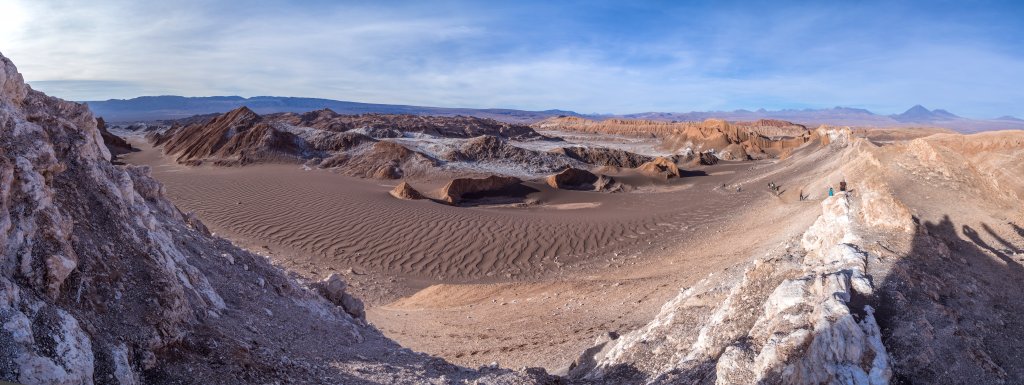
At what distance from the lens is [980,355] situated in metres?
3.03

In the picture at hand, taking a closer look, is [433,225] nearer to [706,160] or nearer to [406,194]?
[406,194]

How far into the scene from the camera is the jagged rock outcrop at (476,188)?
61.1ft

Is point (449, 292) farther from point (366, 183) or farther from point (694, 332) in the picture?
point (366, 183)

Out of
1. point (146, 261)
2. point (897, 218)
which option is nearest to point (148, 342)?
point (146, 261)

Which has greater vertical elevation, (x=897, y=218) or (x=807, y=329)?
(x=897, y=218)

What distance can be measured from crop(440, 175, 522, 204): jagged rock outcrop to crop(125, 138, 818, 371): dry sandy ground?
129 cm

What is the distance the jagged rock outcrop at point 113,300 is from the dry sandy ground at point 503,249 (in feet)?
7.15

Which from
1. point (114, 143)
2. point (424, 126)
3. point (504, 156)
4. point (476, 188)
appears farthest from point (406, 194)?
point (424, 126)

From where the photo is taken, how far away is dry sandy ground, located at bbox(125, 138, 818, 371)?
708 cm

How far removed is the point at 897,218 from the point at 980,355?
210 centimetres

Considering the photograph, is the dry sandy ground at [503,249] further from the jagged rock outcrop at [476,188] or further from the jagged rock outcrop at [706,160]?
the jagged rock outcrop at [706,160]

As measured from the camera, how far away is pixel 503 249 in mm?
12578

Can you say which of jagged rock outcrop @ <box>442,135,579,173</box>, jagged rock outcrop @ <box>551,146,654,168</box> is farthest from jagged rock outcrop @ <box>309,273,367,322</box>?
jagged rock outcrop @ <box>551,146,654,168</box>

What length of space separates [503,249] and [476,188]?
23.5 ft
